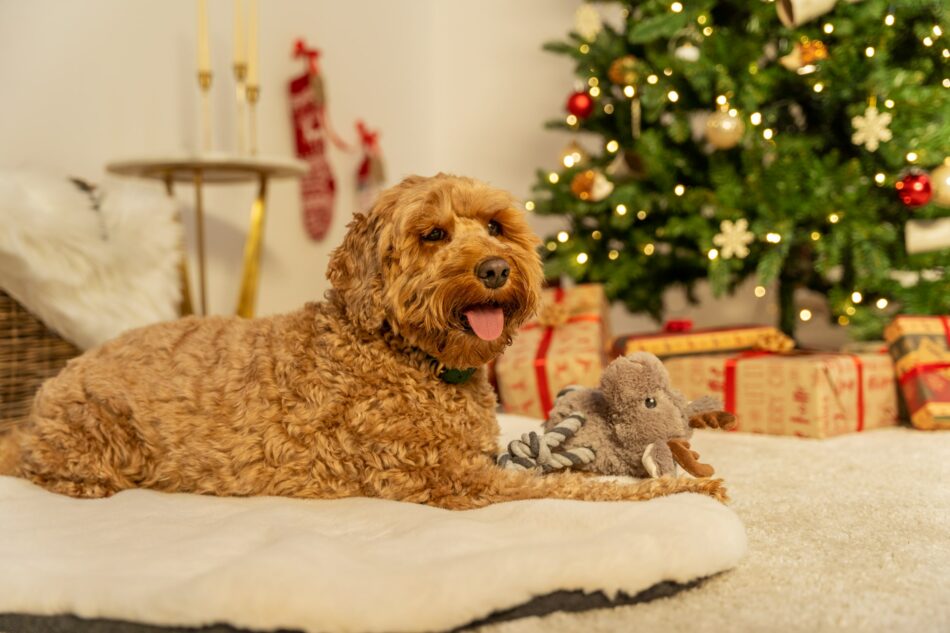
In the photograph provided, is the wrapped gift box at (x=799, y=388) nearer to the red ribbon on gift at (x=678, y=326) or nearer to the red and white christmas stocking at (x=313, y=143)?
the red ribbon on gift at (x=678, y=326)

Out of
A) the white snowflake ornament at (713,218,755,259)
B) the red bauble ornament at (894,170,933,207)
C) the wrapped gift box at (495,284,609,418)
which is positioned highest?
the red bauble ornament at (894,170,933,207)

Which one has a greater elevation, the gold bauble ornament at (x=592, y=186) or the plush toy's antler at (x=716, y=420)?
the gold bauble ornament at (x=592, y=186)

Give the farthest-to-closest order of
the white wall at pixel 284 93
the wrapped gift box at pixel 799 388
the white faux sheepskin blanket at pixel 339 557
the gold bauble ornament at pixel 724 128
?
the white wall at pixel 284 93 < the gold bauble ornament at pixel 724 128 < the wrapped gift box at pixel 799 388 < the white faux sheepskin blanket at pixel 339 557

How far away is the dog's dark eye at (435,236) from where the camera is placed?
1.42 metres

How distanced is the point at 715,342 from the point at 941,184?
828 mm

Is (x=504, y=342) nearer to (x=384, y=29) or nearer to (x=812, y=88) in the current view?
(x=812, y=88)

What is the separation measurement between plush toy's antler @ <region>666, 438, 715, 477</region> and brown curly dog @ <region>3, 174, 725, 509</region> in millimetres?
120

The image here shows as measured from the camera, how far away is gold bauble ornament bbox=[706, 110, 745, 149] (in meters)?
2.61

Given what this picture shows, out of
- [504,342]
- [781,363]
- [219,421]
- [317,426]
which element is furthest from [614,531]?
[781,363]

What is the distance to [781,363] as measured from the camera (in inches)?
91.0

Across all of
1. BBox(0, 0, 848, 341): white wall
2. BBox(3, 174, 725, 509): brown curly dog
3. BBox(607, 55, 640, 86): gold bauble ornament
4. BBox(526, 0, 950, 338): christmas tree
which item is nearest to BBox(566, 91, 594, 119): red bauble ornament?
BBox(526, 0, 950, 338): christmas tree

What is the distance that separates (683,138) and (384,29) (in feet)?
6.26

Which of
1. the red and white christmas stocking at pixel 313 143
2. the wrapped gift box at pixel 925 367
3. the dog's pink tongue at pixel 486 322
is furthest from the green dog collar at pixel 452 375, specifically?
the red and white christmas stocking at pixel 313 143

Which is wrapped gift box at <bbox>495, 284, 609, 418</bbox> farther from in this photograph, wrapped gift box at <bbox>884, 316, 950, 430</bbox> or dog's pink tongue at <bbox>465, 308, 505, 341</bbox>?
dog's pink tongue at <bbox>465, 308, 505, 341</bbox>
